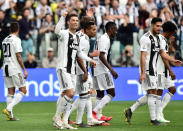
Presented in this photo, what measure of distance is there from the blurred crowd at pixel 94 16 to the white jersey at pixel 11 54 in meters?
4.94

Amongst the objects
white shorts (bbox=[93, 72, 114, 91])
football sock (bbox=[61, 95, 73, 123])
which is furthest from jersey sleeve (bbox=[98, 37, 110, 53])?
football sock (bbox=[61, 95, 73, 123])

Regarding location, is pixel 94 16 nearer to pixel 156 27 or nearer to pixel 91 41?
pixel 91 41

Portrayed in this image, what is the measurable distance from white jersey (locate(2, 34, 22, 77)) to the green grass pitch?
1189 mm

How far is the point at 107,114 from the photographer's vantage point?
13125 mm

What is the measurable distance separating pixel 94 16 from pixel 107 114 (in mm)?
6043

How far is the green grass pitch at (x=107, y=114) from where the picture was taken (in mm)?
9969

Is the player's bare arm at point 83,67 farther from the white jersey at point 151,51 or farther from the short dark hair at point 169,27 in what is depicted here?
the short dark hair at point 169,27

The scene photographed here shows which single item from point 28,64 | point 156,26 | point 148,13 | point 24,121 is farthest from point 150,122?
point 148,13

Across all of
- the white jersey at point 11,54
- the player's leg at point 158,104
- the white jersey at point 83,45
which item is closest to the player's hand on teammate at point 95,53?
the white jersey at point 83,45

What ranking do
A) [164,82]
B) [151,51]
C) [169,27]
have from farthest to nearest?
[164,82], [169,27], [151,51]

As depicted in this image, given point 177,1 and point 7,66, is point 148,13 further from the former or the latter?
point 7,66

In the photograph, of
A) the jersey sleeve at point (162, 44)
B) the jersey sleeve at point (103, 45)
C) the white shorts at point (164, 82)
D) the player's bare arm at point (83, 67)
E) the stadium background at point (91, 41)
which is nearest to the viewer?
the player's bare arm at point (83, 67)

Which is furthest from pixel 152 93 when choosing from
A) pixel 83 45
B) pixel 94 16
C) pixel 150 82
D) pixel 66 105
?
pixel 94 16

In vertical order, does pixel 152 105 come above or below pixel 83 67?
below
